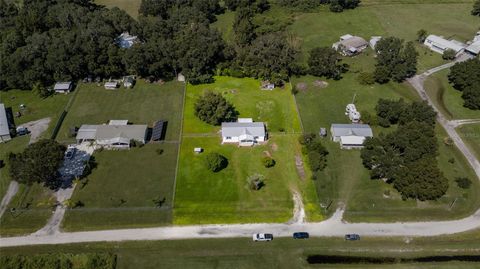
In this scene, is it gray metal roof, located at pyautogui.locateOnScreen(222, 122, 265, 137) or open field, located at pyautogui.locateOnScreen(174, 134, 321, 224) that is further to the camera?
gray metal roof, located at pyautogui.locateOnScreen(222, 122, 265, 137)

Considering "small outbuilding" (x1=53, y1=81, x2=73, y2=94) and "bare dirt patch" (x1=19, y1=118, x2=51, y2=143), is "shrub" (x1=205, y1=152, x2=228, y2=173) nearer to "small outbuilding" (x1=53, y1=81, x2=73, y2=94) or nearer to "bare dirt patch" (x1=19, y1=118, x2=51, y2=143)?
"bare dirt patch" (x1=19, y1=118, x2=51, y2=143)

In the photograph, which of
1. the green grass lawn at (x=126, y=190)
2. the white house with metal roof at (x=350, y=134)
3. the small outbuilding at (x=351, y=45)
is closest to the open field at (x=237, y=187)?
the green grass lawn at (x=126, y=190)

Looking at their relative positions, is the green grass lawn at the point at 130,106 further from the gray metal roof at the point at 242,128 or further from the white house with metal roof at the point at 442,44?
the white house with metal roof at the point at 442,44

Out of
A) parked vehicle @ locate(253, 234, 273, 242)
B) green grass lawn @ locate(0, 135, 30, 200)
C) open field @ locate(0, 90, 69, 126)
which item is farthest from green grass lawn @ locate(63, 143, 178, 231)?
open field @ locate(0, 90, 69, 126)

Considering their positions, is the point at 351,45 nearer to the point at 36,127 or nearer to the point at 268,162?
the point at 268,162

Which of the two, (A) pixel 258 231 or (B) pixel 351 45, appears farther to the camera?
(B) pixel 351 45

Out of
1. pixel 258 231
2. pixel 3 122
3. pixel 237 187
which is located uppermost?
pixel 3 122

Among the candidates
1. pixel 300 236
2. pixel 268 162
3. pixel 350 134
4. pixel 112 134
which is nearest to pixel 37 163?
pixel 112 134
